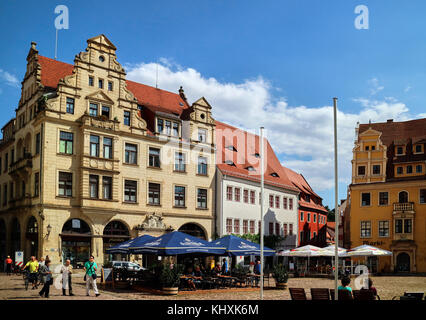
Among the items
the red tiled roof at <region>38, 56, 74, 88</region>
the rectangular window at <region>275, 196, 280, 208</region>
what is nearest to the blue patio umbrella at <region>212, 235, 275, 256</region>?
the red tiled roof at <region>38, 56, 74, 88</region>

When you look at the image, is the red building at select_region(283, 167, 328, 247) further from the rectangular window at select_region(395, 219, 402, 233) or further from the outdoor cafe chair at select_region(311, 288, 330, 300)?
the outdoor cafe chair at select_region(311, 288, 330, 300)

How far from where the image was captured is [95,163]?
40719 mm

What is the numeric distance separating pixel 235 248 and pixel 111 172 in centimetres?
1660

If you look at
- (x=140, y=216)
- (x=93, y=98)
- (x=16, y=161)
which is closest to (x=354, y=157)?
(x=140, y=216)

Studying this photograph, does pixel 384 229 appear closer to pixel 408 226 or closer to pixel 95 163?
pixel 408 226

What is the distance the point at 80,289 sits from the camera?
26.8 metres

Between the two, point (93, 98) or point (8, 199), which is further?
point (8, 199)

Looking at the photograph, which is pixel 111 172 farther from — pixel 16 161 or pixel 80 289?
pixel 80 289

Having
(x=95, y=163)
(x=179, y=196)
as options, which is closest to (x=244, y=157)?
(x=179, y=196)

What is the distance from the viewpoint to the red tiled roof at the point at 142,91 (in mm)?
42906

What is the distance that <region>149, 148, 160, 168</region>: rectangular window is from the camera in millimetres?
45606

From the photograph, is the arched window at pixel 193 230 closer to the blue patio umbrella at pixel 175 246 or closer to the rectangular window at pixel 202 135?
the rectangular window at pixel 202 135

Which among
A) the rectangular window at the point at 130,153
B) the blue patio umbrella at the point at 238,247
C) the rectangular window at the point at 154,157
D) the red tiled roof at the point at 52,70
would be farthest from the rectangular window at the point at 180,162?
the blue patio umbrella at the point at 238,247

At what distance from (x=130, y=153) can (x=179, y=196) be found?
6514 mm
